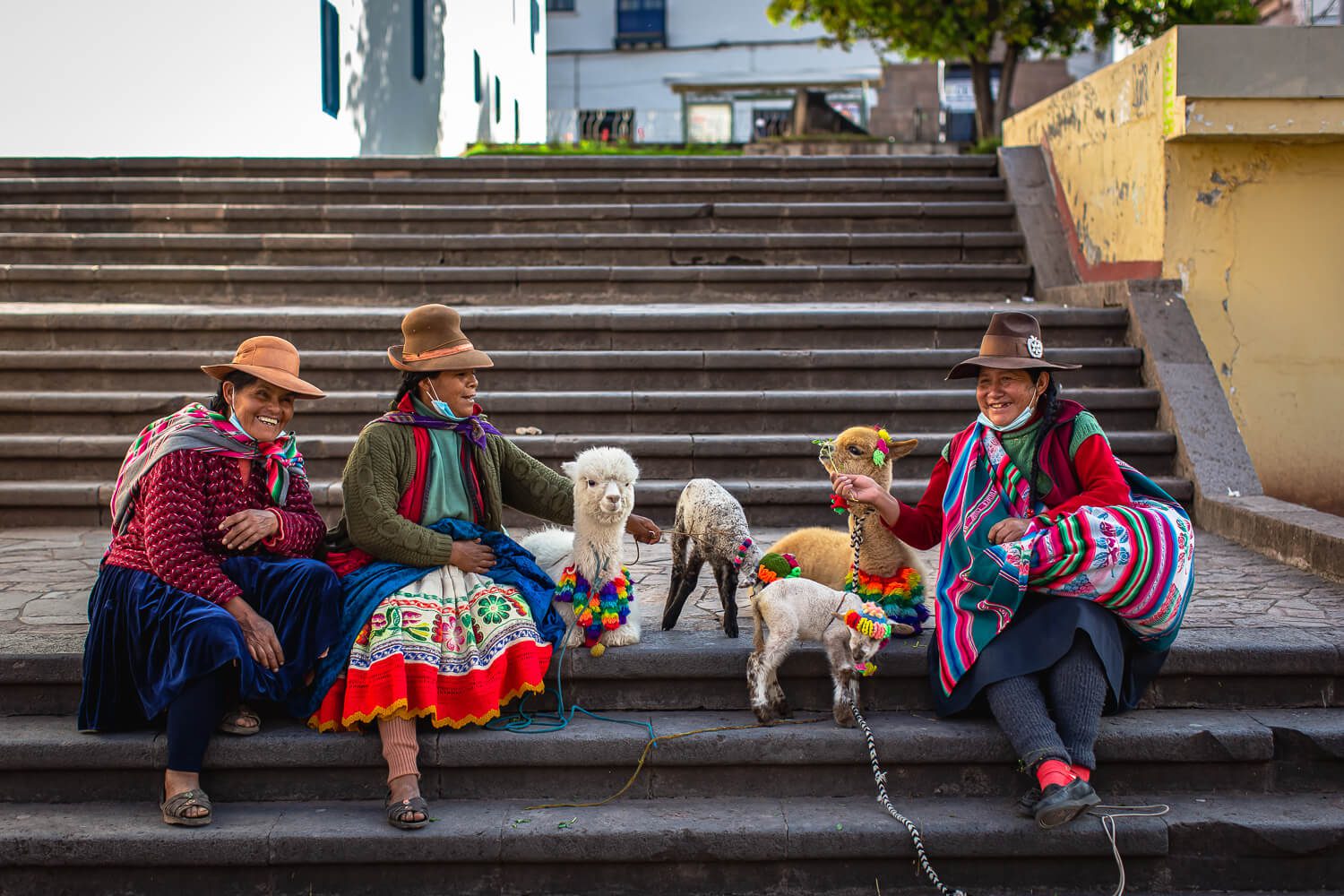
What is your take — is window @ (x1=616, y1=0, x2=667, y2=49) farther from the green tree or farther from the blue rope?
the blue rope

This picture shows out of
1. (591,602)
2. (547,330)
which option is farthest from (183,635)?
(547,330)

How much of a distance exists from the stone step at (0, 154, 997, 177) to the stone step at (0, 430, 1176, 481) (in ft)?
16.0

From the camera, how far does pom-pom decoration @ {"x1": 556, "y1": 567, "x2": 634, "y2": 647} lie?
3.98m

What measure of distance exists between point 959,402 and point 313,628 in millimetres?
4470

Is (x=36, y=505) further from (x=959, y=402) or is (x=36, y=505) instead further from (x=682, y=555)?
(x=959, y=402)

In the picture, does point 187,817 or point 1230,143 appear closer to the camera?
point 187,817

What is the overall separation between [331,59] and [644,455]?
11.0 m

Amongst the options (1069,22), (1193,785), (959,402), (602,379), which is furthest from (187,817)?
(1069,22)

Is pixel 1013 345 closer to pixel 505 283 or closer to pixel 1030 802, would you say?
pixel 1030 802

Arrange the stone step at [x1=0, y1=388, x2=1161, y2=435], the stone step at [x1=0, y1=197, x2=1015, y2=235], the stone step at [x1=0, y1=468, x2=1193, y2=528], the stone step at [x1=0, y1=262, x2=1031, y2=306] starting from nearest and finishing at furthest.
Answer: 1. the stone step at [x1=0, y1=468, x2=1193, y2=528]
2. the stone step at [x1=0, y1=388, x2=1161, y2=435]
3. the stone step at [x1=0, y1=262, x2=1031, y2=306]
4. the stone step at [x1=0, y1=197, x2=1015, y2=235]

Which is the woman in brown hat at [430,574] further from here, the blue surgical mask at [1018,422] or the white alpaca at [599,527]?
the blue surgical mask at [1018,422]

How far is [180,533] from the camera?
11.8 ft

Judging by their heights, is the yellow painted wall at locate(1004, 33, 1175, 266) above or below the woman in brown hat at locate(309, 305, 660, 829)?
above

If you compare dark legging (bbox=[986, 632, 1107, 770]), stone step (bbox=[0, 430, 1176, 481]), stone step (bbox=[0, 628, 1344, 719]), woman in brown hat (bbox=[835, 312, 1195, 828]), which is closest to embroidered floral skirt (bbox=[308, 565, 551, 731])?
stone step (bbox=[0, 628, 1344, 719])
